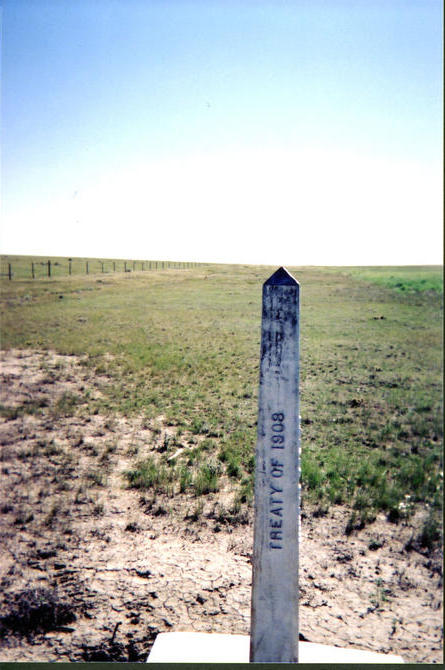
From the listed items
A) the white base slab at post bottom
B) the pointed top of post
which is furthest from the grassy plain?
the pointed top of post

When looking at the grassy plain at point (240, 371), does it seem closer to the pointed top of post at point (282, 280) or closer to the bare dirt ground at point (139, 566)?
the bare dirt ground at point (139, 566)

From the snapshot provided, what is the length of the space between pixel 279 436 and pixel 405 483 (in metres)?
3.33

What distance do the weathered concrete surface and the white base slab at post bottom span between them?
A: 0.49 metres

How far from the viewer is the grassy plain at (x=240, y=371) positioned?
501 cm

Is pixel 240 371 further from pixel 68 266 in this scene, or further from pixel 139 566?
pixel 68 266

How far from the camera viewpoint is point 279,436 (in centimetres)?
247

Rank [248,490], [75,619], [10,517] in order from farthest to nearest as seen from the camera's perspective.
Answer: [248,490]
[10,517]
[75,619]

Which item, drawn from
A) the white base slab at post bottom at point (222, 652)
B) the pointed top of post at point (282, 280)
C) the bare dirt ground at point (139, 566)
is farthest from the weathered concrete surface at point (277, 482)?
the bare dirt ground at point (139, 566)

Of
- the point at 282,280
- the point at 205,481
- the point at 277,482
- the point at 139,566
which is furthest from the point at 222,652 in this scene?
the point at 282,280

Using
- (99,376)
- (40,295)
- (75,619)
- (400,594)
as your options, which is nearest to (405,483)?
(400,594)

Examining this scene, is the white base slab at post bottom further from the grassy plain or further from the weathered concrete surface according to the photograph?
the grassy plain

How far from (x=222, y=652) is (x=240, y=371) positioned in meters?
3.44

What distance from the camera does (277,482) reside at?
97.7 inches

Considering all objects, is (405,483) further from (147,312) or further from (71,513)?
(147,312)
